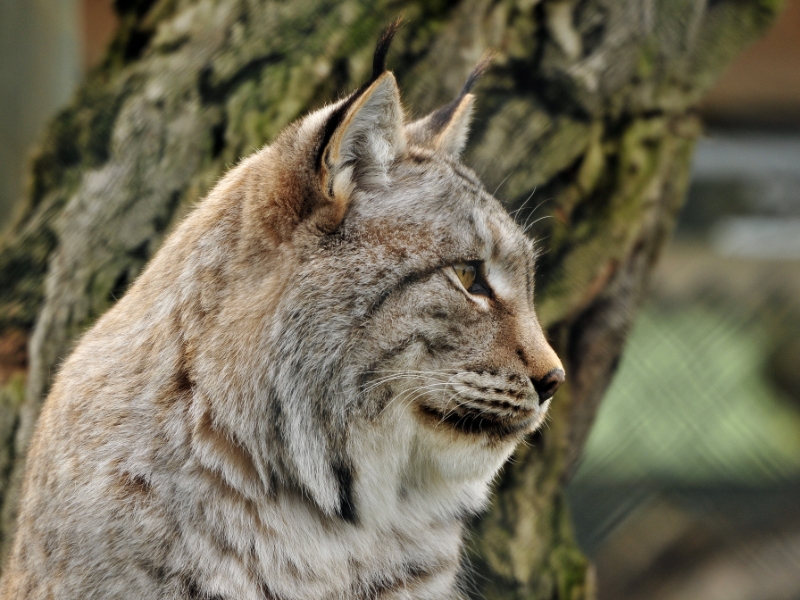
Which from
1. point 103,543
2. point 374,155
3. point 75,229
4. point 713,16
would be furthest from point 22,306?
point 713,16

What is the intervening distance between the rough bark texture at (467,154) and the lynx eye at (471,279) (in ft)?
3.59

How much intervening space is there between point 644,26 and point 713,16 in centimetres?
45

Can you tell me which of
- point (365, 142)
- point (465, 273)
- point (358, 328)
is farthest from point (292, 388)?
point (365, 142)

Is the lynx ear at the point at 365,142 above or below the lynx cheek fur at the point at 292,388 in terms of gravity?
above

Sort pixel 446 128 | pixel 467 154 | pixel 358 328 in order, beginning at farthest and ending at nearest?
pixel 467 154
pixel 446 128
pixel 358 328

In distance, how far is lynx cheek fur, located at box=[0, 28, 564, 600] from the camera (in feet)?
6.74

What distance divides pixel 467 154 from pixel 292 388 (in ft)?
4.94

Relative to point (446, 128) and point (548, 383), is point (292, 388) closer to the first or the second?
point (548, 383)

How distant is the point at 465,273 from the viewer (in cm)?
221

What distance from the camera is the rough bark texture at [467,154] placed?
325 centimetres

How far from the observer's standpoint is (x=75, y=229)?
3.32 meters

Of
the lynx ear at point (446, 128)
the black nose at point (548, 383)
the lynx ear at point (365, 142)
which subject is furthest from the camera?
the lynx ear at point (446, 128)

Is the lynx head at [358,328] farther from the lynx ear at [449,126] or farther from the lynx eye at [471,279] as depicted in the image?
the lynx ear at [449,126]

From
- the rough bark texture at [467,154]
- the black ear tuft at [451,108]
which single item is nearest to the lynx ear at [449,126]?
the black ear tuft at [451,108]
